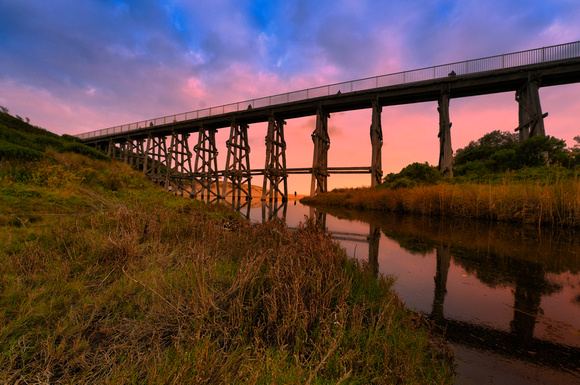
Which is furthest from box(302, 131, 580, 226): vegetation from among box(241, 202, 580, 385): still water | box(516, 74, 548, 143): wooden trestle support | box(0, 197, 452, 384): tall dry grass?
box(0, 197, 452, 384): tall dry grass

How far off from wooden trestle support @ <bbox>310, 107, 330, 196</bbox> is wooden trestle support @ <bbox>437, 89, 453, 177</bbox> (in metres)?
8.40

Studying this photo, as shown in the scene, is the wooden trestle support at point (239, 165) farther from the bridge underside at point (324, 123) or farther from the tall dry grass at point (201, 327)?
the tall dry grass at point (201, 327)

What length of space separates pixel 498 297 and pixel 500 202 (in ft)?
23.8

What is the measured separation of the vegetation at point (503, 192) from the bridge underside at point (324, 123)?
2.15 m

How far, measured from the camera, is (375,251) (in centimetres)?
457

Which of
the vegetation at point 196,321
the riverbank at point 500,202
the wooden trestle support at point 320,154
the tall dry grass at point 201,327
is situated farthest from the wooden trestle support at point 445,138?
the tall dry grass at point 201,327

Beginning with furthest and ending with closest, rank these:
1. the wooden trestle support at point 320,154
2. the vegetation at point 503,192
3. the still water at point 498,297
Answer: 1. the wooden trestle support at point 320,154
2. the vegetation at point 503,192
3. the still water at point 498,297

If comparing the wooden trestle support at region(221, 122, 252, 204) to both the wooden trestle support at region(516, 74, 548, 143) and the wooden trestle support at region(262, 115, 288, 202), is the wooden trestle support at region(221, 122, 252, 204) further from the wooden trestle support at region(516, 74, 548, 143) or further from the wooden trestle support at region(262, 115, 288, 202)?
the wooden trestle support at region(516, 74, 548, 143)

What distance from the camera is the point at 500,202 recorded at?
7.87 metres

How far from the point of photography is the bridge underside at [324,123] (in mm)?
13913

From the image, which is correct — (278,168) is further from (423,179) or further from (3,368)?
(3,368)

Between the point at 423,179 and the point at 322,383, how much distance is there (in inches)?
606

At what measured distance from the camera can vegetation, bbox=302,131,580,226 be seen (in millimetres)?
6707

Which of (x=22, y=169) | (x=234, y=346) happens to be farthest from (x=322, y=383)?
(x=22, y=169)
